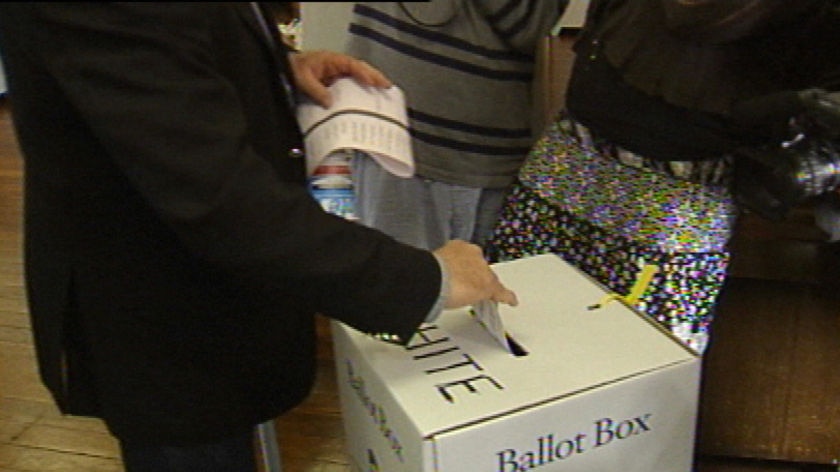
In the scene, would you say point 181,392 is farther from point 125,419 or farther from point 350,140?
point 350,140

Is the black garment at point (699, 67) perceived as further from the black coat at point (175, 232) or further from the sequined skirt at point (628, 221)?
the black coat at point (175, 232)

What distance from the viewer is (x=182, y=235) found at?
594 mm

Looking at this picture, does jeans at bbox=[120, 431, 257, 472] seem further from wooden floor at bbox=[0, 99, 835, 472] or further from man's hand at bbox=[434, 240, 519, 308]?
wooden floor at bbox=[0, 99, 835, 472]

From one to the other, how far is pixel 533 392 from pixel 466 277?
148mm

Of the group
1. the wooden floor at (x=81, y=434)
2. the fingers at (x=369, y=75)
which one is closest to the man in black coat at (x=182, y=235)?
the fingers at (x=369, y=75)

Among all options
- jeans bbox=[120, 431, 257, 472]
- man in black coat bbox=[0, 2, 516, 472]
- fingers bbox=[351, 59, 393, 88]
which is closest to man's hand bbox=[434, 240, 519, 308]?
man in black coat bbox=[0, 2, 516, 472]

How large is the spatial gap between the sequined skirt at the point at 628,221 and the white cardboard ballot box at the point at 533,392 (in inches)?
6.3

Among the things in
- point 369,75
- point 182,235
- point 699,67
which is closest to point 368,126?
point 369,75

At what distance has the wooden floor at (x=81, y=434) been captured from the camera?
1.61m

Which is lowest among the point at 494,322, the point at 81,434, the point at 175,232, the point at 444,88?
the point at 81,434

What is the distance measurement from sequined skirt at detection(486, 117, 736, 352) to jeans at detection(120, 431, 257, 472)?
523 mm

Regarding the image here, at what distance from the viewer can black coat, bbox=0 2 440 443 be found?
1.71 feet

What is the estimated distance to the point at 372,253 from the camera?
64 centimetres

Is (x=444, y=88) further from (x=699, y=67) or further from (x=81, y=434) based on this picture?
(x=81, y=434)
